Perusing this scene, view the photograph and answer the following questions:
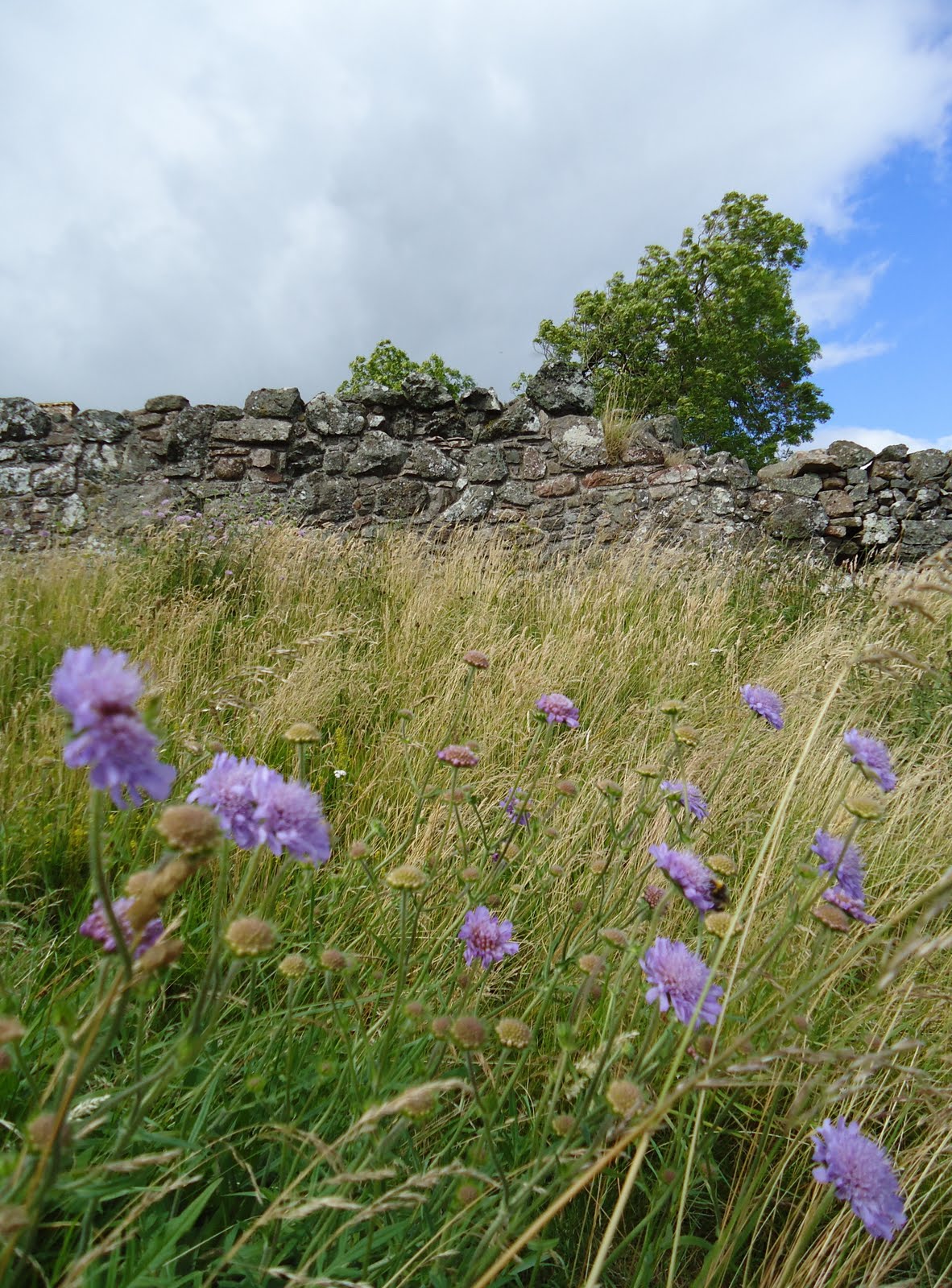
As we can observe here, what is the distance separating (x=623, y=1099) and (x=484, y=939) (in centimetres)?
44

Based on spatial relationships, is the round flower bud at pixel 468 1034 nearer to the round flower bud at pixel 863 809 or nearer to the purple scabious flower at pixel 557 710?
the round flower bud at pixel 863 809

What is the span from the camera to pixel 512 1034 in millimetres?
993

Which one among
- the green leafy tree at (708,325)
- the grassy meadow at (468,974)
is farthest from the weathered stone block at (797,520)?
the green leafy tree at (708,325)

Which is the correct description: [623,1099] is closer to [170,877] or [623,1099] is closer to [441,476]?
[170,877]

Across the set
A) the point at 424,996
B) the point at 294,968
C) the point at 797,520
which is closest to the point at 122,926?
the point at 294,968

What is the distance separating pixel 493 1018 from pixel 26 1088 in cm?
97

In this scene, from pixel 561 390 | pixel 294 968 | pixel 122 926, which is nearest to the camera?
pixel 122 926

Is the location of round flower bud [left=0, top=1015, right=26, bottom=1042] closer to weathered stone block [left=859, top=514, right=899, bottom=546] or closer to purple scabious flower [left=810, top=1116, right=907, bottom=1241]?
purple scabious flower [left=810, top=1116, right=907, bottom=1241]

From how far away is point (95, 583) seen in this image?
425 cm

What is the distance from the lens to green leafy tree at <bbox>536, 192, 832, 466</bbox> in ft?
65.0

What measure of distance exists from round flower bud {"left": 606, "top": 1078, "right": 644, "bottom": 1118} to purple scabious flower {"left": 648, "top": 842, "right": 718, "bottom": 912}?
0.30m

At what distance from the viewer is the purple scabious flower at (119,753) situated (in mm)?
579

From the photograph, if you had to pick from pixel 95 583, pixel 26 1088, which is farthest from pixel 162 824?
pixel 95 583

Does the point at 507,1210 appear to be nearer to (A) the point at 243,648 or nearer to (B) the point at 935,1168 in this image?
(B) the point at 935,1168
